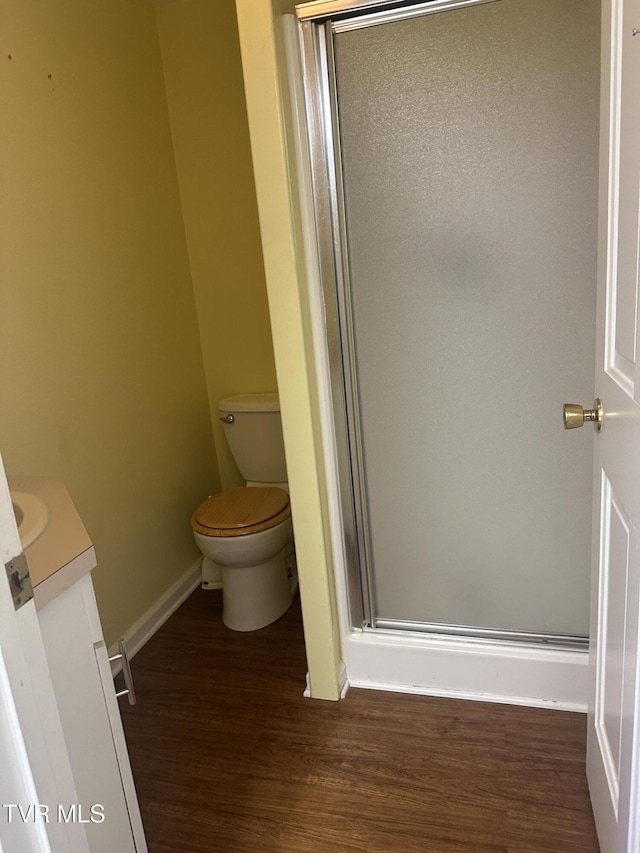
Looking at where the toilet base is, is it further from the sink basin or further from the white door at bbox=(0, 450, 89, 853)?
the white door at bbox=(0, 450, 89, 853)

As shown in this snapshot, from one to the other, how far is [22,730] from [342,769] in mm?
1227

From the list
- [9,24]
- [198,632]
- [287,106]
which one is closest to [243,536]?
[198,632]

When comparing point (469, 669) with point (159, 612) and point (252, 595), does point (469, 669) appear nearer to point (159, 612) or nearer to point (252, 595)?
point (252, 595)

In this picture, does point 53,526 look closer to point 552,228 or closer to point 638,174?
point 638,174

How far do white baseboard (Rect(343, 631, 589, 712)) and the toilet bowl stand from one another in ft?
1.58

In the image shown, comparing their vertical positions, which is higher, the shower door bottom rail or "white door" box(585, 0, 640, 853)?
"white door" box(585, 0, 640, 853)

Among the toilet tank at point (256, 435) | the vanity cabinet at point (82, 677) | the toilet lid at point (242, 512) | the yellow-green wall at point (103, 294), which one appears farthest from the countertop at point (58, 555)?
the toilet tank at point (256, 435)

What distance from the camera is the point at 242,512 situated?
2.41m

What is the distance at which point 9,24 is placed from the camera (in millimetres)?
1865

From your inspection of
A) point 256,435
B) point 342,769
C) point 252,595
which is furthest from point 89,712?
point 256,435

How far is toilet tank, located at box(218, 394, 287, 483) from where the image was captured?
8.94ft

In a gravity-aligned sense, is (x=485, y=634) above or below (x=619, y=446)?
below

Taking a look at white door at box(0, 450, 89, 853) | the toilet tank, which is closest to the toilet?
the toilet tank

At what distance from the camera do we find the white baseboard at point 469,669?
1898mm
